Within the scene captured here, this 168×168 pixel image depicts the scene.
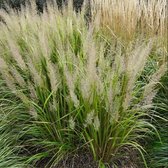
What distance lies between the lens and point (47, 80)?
3.50m

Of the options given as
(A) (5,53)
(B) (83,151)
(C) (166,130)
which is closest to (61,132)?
(B) (83,151)

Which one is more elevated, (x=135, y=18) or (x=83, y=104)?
(x=135, y=18)

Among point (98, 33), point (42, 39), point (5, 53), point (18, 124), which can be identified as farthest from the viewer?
point (98, 33)

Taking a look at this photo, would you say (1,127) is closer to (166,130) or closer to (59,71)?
(59,71)

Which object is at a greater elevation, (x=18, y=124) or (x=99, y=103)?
(x=99, y=103)

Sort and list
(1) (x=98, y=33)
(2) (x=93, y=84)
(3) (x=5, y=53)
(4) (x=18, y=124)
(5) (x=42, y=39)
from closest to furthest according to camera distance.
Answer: (2) (x=93, y=84), (5) (x=42, y=39), (4) (x=18, y=124), (3) (x=5, y=53), (1) (x=98, y=33)

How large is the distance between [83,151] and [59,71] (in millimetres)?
781

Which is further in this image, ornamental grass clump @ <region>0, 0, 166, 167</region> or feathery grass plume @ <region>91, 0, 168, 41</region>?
feathery grass plume @ <region>91, 0, 168, 41</region>

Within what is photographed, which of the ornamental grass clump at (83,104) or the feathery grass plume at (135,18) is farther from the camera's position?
the feathery grass plume at (135,18)

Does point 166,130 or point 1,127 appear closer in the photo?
point 1,127

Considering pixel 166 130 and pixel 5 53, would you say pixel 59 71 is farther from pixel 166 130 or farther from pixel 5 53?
pixel 166 130

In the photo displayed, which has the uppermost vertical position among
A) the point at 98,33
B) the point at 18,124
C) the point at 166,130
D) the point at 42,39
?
the point at 42,39

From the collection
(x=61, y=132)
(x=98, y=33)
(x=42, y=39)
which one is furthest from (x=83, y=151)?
(x=98, y=33)

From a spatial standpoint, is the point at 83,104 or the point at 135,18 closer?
the point at 83,104
